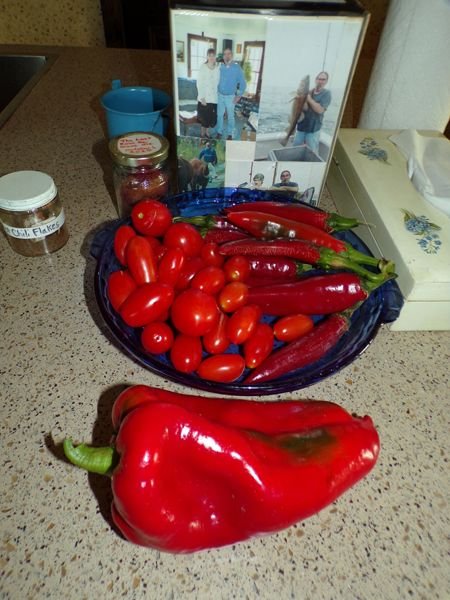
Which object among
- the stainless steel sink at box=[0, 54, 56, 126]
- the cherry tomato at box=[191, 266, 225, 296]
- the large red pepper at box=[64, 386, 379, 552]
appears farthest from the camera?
the stainless steel sink at box=[0, 54, 56, 126]

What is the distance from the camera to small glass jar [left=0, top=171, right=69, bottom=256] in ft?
2.21

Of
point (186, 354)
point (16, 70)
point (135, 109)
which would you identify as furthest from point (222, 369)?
point (16, 70)

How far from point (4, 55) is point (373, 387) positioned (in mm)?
1541

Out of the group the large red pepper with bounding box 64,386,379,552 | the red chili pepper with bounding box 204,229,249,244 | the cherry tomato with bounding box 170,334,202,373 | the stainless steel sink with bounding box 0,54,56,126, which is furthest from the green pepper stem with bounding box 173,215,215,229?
the stainless steel sink with bounding box 0,54,56,126

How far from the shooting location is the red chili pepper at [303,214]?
27.6 inches

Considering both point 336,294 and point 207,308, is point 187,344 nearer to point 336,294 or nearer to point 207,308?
point 207,308

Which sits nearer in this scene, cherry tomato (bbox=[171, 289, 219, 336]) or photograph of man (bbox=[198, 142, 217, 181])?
cherry tomato (bbox=[171, 289, 219, 336])

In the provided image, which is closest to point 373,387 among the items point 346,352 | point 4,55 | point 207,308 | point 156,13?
point 346,352

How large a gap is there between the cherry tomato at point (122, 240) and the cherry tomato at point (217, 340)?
17 cm

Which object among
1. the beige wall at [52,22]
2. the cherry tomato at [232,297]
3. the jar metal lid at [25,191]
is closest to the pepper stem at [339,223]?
the cherry tomato at [232,297]

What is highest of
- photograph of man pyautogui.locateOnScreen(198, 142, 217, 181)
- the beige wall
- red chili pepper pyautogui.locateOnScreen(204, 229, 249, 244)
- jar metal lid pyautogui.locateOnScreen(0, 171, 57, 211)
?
photograph of man pyautogui.locateOnScreen(198, 142, 217, 181)

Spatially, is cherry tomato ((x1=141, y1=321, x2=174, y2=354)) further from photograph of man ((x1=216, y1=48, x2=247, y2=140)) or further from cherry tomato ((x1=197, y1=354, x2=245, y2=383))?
photograph of man ((x1=216, y1=48, x2=247, y2=140))

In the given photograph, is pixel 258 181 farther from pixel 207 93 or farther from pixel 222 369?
pixel 222 369

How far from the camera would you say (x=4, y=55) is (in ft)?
4.71
